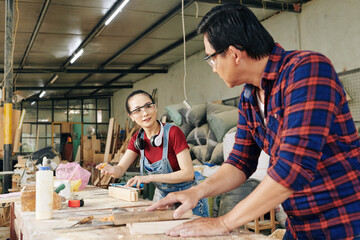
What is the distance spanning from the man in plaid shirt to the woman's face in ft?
4.51

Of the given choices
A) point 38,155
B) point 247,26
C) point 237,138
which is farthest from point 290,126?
point 38,155

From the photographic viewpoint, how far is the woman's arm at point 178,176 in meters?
2.48

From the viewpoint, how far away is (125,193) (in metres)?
2.40

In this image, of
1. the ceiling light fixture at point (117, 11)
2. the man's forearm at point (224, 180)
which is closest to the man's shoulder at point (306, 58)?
the man's forearm at point (224, 180)

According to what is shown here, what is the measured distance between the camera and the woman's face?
2723 millimetres

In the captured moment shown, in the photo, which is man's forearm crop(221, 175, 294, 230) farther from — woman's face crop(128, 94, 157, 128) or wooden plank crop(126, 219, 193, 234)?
woman's face crop(128, 94, 157, 128)

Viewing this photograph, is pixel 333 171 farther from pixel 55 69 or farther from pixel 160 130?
pixel 55 69

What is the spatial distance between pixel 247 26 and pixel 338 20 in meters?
5.38

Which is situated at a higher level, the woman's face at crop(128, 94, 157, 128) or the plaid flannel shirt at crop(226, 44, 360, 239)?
the woman's face at crop(128, 94, 157, 128)

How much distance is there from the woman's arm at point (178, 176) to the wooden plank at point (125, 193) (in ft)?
0.23

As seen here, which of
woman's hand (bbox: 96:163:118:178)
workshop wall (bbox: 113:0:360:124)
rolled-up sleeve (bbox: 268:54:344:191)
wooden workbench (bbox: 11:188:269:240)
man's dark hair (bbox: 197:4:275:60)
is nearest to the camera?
rolled-up sleeve (bbox: 268:54:344:191)

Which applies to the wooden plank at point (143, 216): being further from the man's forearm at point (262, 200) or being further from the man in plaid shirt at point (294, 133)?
the man's forearm at point (262, 200)

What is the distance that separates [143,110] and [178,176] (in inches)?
22.9

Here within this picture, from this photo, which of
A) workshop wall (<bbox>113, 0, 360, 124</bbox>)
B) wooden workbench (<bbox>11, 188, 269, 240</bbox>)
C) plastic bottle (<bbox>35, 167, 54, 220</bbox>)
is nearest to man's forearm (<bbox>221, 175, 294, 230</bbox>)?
wooden workbench (<bbox>11, 188, 269, 240</bbox>)
